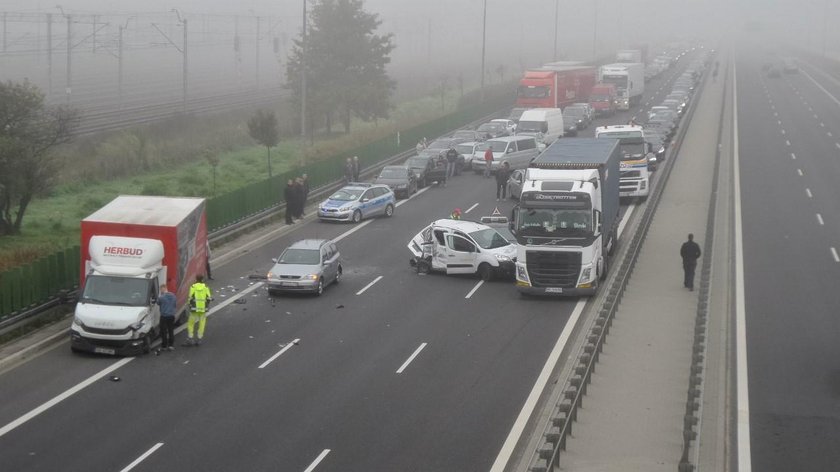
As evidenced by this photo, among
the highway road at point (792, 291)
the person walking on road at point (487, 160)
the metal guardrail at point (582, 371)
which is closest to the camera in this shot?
the metal guardrail at point (582, 371)

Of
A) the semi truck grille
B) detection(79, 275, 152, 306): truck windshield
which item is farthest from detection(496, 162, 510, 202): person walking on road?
detection(79, 275, 152, 306): truck windshield

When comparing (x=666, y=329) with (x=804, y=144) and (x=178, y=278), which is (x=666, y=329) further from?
(x=804, y=144)

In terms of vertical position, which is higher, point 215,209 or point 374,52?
point 374,52

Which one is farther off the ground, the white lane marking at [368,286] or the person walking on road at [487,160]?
the person walking on road at [487,160]

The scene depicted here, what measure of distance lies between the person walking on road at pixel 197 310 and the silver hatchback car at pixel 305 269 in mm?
→ 4379

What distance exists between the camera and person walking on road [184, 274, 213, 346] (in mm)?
22797

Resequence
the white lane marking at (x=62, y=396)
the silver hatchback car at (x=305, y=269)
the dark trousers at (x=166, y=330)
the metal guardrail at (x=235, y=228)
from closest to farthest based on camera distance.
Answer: the white lane marking at (x=62, y=396) < the dark trousers at (x=166, y=330) < the metal guardrail at (x=235, y=228) < the silver hatchback car at (x=305, y=269)

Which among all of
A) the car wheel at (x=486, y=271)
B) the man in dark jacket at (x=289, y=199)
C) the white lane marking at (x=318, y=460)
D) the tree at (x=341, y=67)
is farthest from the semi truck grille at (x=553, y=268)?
the tree at (x=341, y=67)

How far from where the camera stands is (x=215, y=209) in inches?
1364

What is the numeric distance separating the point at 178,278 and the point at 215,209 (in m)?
10.9

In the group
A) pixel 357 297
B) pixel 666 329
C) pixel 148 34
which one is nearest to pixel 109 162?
pixel 357 297

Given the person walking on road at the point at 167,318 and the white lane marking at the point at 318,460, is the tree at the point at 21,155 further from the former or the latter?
the white lane marking at the point at 318,460

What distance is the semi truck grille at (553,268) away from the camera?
88.3 feet

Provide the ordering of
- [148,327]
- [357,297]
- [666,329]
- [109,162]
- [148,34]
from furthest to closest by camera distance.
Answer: [148,34] → [109,162] → [357,297] → [666,329] → [148,327]
